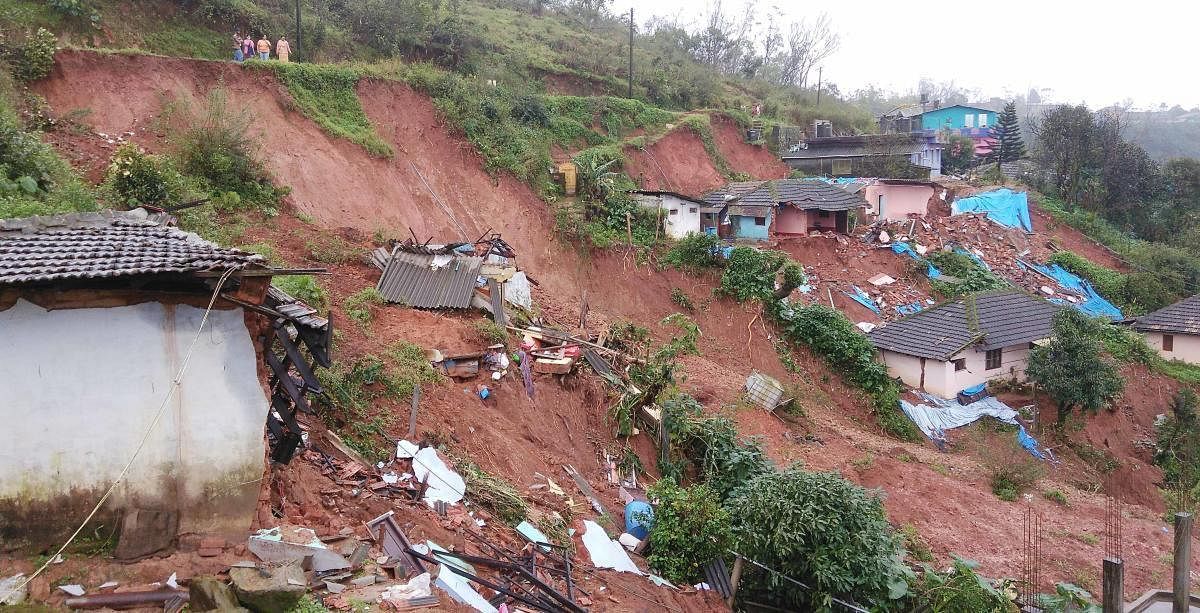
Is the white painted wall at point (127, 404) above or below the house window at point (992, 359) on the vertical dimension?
above

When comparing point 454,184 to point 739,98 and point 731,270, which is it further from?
point 739,98

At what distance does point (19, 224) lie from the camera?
25.0 ft

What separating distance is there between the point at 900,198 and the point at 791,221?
787 cm

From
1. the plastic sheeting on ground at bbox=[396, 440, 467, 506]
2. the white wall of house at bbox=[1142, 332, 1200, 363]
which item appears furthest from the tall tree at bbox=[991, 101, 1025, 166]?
the plastic sheeting on ground at bbox=[396, 440, 467, 506]

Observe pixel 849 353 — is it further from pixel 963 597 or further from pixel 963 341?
pixel 963 597

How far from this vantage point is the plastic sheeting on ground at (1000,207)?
35344 mm

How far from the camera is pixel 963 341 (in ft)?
69.7

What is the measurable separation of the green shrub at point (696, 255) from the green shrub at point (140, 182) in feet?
46.9

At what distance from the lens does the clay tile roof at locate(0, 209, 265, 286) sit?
6707mm

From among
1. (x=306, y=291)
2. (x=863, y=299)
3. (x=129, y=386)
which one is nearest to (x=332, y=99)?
(x=306, y=291)

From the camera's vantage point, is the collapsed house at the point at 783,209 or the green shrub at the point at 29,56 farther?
the collapsed house at the point at 783,209

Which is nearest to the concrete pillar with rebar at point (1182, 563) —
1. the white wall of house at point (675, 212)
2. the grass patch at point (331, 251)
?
the grass patch at point (331, 251)

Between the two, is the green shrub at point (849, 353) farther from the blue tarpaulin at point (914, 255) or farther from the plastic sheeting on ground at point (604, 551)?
the plastic sheeting on ground at point (604, 551)

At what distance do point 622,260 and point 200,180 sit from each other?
39.6 feet
